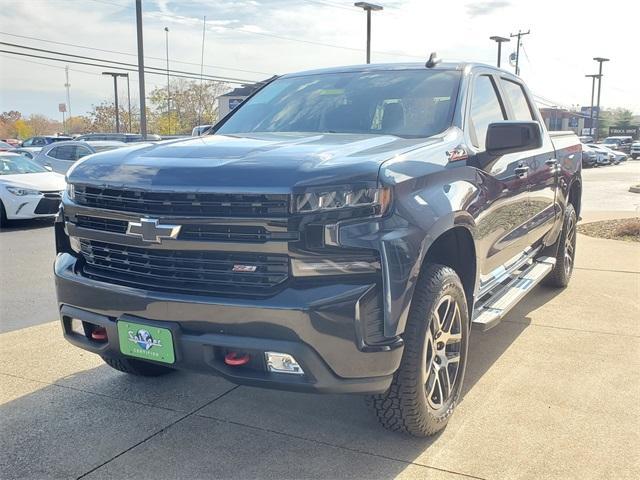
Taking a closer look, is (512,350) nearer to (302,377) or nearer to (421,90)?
(421,90)

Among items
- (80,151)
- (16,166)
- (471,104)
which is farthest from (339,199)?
(80,151)

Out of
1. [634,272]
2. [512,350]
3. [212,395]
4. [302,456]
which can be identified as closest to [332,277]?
[302,456]

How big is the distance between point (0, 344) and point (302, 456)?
9.22 feet

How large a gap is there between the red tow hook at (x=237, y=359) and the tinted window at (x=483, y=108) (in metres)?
1.97

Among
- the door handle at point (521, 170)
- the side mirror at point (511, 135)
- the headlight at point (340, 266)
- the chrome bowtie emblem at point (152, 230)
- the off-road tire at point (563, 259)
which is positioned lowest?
the off-road tire at point (563, 259)

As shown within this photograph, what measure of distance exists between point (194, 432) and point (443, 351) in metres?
1.36

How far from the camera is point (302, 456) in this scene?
310 centimetres

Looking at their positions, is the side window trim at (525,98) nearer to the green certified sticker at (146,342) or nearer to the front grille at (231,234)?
the front grille at (231,234)

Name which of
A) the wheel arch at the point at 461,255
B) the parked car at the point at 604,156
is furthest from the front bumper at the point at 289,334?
the parked car at the point at 604,156

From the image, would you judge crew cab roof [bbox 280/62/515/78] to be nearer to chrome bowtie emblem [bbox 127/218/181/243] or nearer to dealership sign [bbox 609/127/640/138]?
chrome bowtie emblem [bbox 127/218/181/243]

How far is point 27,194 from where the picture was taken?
11.7 meters

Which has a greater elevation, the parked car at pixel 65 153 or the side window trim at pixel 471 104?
the side window trim at pixel 471 104

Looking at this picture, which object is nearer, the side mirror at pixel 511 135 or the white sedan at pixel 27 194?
the side mirror at pixel 511 135

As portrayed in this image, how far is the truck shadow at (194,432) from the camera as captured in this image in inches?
118
